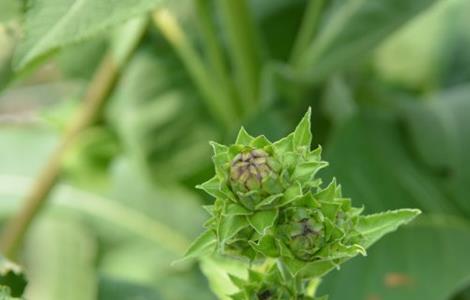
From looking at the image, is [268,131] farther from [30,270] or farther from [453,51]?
[30,270]

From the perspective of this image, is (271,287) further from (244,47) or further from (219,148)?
(244,47)

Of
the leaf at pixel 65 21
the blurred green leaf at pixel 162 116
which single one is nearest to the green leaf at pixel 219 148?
the leaf at pixel 65 21

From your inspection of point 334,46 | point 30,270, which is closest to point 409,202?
point 334,46

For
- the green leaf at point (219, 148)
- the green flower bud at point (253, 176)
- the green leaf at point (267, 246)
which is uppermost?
the green leaf at point (219, 148)

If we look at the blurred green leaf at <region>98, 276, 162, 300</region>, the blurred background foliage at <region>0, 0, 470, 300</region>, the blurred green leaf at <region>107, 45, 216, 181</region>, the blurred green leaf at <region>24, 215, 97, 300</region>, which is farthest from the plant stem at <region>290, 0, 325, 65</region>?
the blurred green leaf at <region>24, 215, 97, 300</region>

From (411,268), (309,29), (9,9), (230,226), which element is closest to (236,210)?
(230,226)

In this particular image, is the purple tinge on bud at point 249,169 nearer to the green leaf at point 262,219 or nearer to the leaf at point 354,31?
the green leaf at point 262,219
